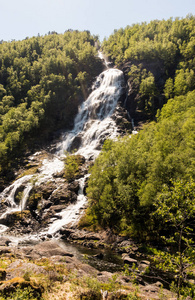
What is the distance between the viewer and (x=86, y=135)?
8094cm

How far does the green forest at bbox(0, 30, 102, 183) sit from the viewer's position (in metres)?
85.9

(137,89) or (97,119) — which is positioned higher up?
(137,89)

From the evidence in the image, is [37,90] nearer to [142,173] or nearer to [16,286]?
[142,173]

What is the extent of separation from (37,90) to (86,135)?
160 ft

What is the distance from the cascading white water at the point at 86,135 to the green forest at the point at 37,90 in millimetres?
9851

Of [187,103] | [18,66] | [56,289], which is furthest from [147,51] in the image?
[56,289]

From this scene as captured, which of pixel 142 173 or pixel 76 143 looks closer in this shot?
pixel 142 173

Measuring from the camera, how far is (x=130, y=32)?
147 meters

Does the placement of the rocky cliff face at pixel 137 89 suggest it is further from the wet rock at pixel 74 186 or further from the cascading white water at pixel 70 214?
the cascading white water at pixel 70 214

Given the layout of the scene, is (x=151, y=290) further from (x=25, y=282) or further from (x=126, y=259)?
(x=25, y=282)

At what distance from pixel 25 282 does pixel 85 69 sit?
131m

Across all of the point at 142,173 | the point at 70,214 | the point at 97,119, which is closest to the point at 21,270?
the point at 142,173

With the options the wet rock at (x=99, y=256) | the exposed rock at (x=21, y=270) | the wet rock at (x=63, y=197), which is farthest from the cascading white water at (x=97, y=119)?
the exposed rock at (x=21, y=270)

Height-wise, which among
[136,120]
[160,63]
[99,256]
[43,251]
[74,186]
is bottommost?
[99,256]
